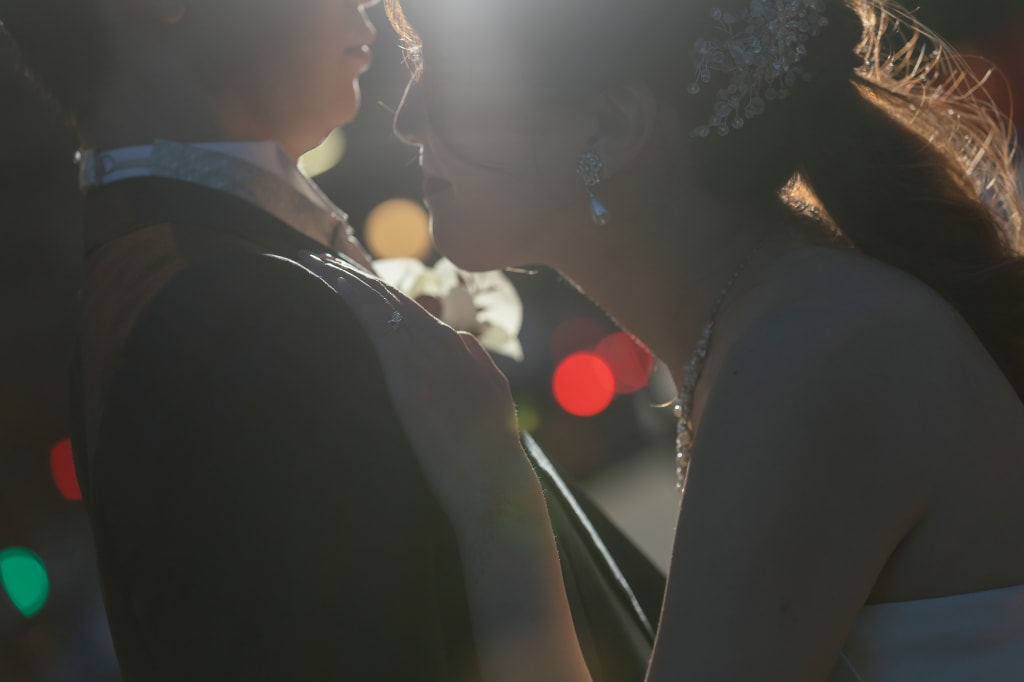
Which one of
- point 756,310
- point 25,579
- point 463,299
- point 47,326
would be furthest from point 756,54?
point 25,579

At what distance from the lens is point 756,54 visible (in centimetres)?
187

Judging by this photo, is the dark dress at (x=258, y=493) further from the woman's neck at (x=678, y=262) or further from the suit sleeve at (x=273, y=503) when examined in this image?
the woman's neck at (x=678, y=262)

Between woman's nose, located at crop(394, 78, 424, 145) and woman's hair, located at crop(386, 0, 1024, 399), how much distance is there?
0.11 metres

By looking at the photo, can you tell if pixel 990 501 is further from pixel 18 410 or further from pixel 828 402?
pixel 18 410

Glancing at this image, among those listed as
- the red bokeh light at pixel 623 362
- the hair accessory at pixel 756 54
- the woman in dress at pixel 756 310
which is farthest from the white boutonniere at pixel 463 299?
the red bokeh light at pixel 623 362

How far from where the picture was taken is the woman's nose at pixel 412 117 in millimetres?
2014

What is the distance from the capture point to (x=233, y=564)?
55.1 inches

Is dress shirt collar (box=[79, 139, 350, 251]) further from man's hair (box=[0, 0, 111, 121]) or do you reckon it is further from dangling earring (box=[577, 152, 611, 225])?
dangling earring (box=[577, 152, 611, 225])

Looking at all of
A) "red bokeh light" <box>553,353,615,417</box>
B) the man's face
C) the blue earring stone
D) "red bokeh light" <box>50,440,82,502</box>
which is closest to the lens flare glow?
"red bokeh light" <box>553,353,615,417</box>

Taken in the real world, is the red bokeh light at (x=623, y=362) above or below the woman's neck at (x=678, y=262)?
below

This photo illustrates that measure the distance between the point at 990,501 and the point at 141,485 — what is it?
4.34ft

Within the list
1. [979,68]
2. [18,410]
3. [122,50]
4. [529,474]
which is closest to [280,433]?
[529,474]

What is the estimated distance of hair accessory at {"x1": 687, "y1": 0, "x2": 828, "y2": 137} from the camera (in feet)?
6.17

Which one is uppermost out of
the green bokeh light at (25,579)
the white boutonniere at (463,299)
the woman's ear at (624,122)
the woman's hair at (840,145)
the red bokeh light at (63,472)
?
the woman's hair at (840,145)
